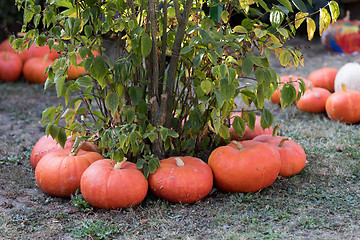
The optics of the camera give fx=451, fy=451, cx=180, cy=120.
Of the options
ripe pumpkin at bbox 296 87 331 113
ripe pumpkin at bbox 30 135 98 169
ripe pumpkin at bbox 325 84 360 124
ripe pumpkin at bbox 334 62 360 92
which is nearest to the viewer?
ripe pumpkin at bbox 30 135 98 169

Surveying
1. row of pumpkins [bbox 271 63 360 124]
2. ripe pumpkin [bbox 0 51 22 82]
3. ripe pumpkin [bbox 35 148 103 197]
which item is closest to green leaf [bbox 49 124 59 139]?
ripe pumpkin [bbox 35 148 103 197]

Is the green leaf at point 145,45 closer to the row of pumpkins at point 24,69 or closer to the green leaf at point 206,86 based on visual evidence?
the green leaf at point 206,86

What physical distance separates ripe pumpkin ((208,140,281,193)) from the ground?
0.21ft

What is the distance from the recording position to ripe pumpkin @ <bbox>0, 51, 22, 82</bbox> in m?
5.47

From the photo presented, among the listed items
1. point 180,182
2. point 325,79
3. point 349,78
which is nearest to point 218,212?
point 180,182

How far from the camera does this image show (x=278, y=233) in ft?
6.76

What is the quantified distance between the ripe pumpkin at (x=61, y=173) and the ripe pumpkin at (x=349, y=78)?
293 centimetres

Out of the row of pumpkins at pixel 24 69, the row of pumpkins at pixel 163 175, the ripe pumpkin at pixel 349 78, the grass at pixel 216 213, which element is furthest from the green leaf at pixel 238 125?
the row of pumpkins at pixel 24 69

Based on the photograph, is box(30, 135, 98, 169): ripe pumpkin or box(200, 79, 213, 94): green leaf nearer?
box(200, 79, 213, 94): green leaf

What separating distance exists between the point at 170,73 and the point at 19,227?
1142 mm

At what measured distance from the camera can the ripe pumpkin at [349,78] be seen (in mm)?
4453

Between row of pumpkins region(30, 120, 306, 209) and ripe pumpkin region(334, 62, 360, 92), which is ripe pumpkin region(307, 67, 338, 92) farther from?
row of pumpkins region(30, 120, 306, 209)

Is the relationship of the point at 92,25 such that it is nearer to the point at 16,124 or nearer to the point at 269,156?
the point at 269,156

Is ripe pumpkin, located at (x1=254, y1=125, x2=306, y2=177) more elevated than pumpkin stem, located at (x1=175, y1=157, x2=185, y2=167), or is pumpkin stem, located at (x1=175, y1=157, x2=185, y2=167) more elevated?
pumpkin stem, located at (x1=175, y1=157, x2=185, y2=167)
